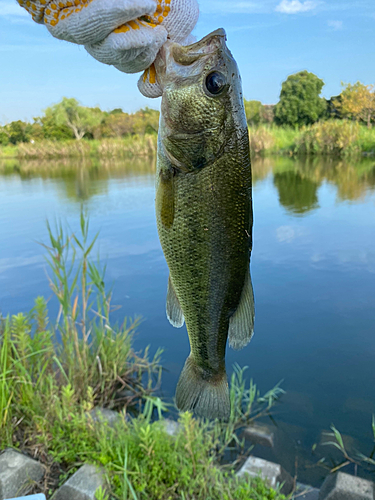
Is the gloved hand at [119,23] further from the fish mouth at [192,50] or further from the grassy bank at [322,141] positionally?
the grassy bank at [322,141]

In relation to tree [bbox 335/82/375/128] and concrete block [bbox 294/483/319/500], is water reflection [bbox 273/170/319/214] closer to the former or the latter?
concrete block [bbox 294/483/319/500]

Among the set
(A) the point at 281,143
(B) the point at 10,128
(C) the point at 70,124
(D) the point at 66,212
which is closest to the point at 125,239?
(D) the point at 66,212

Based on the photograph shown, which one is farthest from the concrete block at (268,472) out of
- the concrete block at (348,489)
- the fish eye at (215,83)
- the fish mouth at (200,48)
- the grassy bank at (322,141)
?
the grassy bank at (322,141)

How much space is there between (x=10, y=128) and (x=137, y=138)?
2297 centimetres

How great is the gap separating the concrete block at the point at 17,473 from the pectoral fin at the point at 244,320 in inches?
101

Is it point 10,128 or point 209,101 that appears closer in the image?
point 209,101

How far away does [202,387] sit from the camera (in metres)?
1.74

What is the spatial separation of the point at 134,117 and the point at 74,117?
30.6 feet

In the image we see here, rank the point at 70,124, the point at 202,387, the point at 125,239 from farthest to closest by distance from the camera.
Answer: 1. the point at 70,124
2. the point at 125,239
3. the point at 202,387

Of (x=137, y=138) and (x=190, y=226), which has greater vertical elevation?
(x=137, y=138)

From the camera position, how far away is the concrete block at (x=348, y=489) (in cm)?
304

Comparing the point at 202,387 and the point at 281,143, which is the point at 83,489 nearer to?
the point at 202,387

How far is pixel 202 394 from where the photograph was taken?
1.73 m

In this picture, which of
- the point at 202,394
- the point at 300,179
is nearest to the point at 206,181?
the point at 202,394
